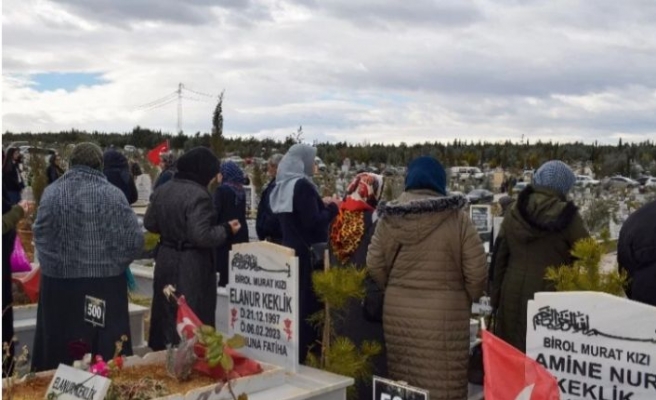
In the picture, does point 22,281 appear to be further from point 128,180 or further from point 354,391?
point 354,391

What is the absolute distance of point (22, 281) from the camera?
235 inches

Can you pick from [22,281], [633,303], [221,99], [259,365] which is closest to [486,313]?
[259,365]

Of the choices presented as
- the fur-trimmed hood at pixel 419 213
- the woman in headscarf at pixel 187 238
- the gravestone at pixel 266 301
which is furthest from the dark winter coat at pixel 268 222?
the fur-trimmed hood at pixel 419 213

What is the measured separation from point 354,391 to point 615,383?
158cm

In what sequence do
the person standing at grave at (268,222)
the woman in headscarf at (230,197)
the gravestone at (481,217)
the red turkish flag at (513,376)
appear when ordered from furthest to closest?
the gravestone at (481,217)
the woman in headscarf at (230,197)
the person standing at grave at (268,222)
the red turkish flag at (513,376)

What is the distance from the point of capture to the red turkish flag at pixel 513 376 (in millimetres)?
2877

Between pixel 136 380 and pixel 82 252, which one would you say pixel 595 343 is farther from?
pixel 82 252

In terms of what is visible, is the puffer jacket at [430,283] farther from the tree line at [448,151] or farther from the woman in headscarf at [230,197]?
the tree line at [448,151]

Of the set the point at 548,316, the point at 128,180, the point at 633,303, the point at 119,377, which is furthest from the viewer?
the point at 128,180

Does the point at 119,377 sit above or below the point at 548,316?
below

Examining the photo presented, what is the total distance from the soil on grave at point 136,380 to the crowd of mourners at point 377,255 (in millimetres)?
223

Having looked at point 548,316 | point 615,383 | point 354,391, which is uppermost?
point 548,316

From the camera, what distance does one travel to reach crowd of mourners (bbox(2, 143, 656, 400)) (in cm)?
389

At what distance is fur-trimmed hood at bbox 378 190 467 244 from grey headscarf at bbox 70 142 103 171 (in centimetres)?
153
